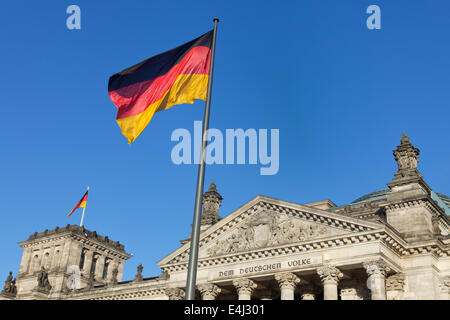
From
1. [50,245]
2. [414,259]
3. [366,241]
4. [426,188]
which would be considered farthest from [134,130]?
[50,245]

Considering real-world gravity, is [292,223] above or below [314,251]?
above

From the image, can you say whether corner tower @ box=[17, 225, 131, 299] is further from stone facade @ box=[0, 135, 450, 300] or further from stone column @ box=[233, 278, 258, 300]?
stone column @ box=[233, 278, 258, 300]

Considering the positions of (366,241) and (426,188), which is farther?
(426,188)

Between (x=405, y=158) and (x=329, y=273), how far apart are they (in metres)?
12.6

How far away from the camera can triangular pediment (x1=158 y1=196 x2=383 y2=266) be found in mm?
38062

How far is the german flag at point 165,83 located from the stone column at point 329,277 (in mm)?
21442

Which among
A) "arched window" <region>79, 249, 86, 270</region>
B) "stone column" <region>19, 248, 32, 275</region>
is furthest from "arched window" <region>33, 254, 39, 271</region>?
"arched window" <region>79, 249, 86, 270</region>

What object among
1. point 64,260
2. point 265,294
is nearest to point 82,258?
point 64,260

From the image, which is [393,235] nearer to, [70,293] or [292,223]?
[292,223]

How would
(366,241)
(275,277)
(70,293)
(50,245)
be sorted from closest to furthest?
(366,241)
(275,277)
(70,293)
(50,245)
